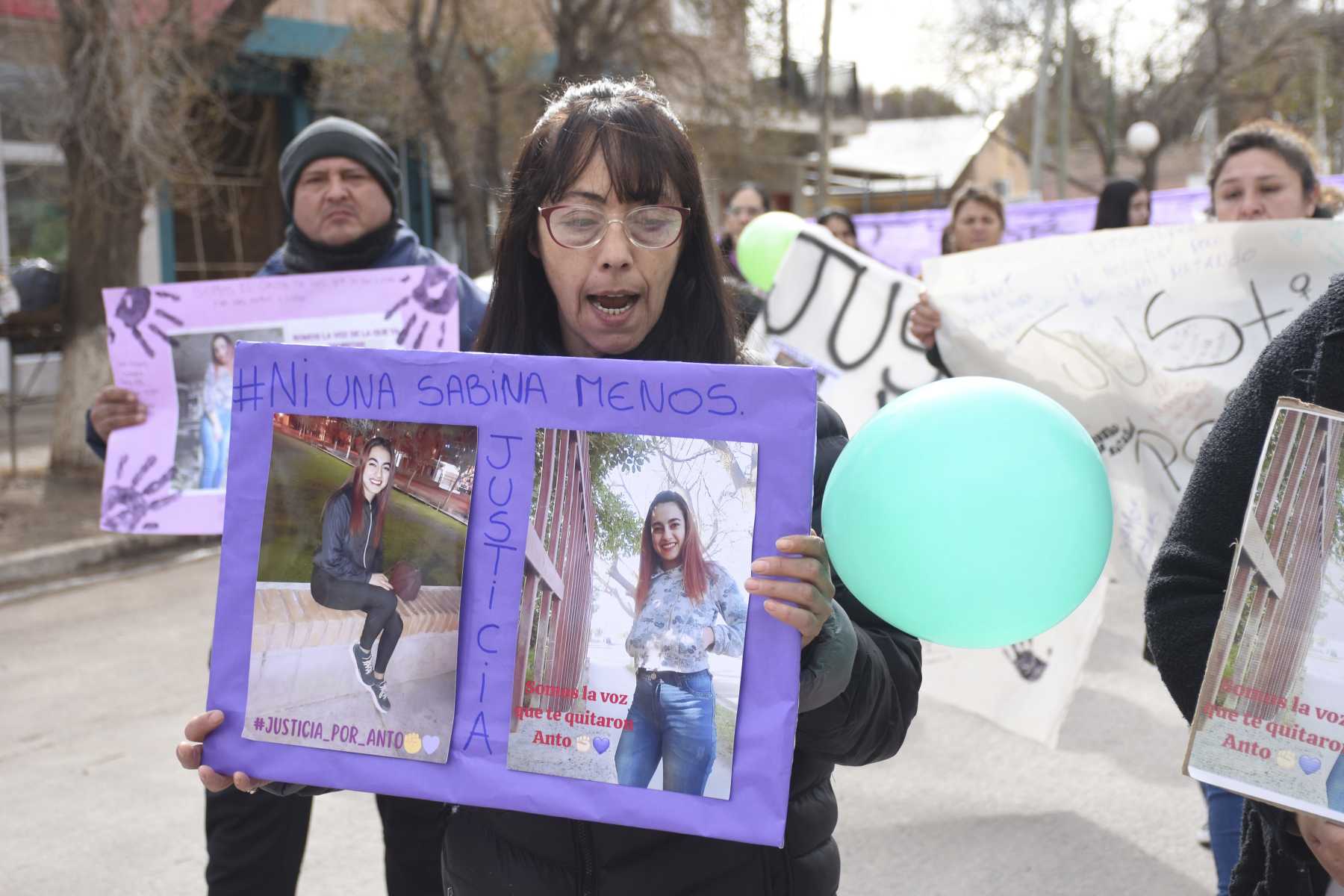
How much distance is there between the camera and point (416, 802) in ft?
8.86

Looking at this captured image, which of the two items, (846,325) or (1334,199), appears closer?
(846,325)

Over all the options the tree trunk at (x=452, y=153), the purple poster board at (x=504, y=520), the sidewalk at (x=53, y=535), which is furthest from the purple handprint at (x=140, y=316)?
the tree trunk at (x=452, y=153)

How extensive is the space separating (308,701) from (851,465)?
27.8 inches

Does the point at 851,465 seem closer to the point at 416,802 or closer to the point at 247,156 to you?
the point at 416,802

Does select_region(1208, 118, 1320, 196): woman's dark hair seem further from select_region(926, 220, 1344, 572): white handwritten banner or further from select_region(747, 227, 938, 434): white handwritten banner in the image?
select_region(747, 227, 938, 434): white handwritten banner

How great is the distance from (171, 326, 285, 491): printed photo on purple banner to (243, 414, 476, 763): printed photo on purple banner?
4.81 ft

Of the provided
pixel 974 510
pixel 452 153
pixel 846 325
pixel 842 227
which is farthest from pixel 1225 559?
pixel 452 153

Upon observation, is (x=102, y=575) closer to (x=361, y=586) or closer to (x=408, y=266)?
(x=408, y=266)

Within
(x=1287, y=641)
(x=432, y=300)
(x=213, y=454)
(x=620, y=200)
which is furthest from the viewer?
(x=432, y=300)

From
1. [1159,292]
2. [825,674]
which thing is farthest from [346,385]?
[1159,292]

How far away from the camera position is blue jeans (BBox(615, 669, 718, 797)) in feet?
4.57

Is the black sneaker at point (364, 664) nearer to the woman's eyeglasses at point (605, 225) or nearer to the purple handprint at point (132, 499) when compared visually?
the woman's eyeglasses at point (605, 225)

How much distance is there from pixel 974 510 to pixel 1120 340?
2.29m

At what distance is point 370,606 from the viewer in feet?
4.93
